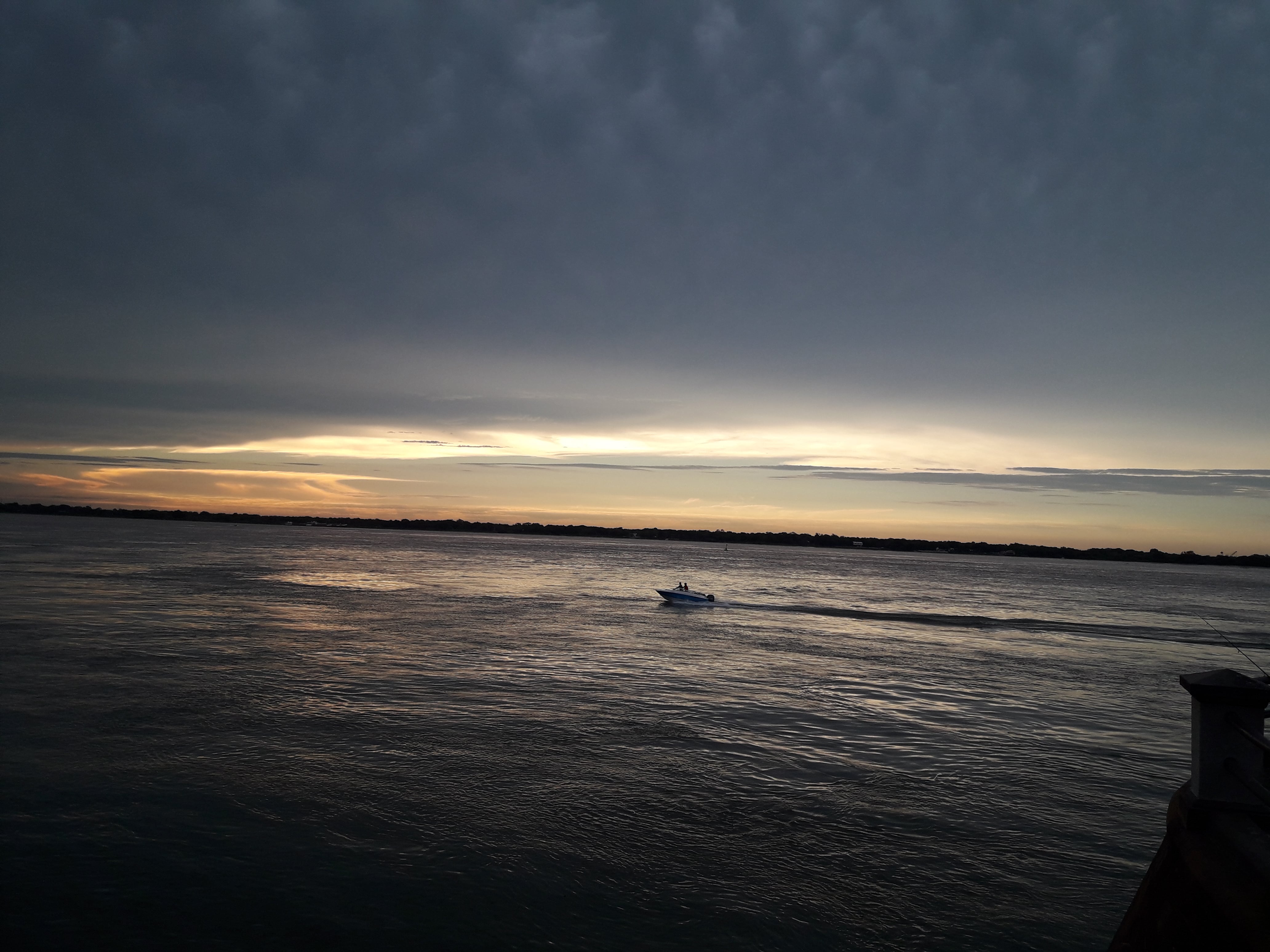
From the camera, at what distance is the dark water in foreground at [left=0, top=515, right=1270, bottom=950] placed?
8523mm

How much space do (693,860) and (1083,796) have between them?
7.87m

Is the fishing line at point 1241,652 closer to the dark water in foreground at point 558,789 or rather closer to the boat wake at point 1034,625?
the dark water in foreground at point 558,789

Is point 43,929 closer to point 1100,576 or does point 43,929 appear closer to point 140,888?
point 140,888

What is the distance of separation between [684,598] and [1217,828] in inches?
1818

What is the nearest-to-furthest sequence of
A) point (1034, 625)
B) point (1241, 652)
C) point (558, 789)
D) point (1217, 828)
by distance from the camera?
point (1217, 828) → point (1241, 652) → point (558, 789) → point (1034, 625)

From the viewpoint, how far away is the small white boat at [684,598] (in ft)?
→ 168

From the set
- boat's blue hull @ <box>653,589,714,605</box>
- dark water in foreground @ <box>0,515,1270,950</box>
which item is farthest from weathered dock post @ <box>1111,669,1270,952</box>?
boat's blue hull @ <box>653,589,714,605</box>

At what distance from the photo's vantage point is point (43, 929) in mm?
7875

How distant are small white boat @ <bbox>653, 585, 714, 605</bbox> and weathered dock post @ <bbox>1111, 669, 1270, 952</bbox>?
45424 millimetres

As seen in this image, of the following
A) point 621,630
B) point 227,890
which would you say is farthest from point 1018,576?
point 227,890

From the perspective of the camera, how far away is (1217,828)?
5609 millimetres

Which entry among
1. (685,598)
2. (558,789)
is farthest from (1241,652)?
(685,598)

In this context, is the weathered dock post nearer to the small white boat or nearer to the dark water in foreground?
the dark water in foreground

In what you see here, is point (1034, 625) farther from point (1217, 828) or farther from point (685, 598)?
point (1217, 828)
